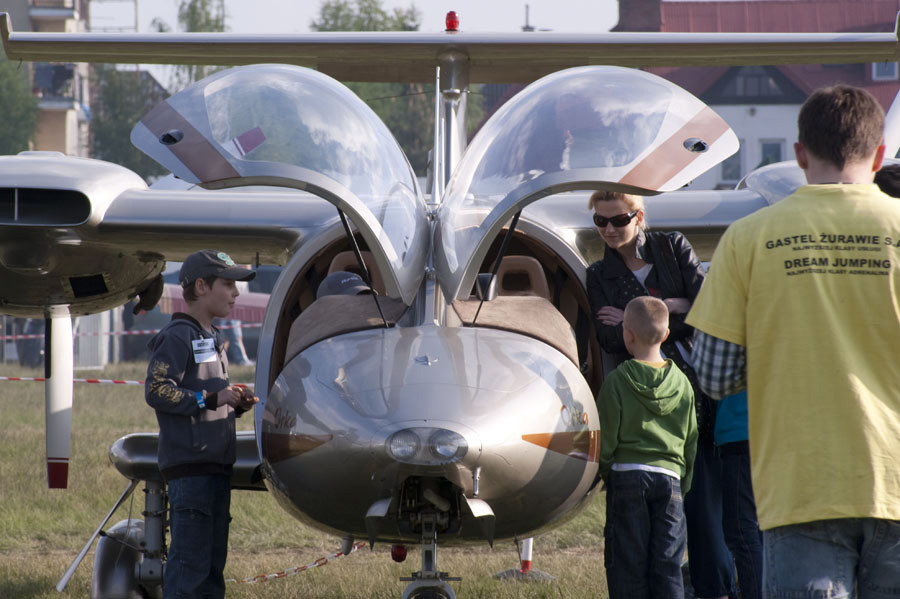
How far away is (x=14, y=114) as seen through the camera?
163ft

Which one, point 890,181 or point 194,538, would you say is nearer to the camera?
point 890,181

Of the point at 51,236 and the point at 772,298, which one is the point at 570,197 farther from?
the point at 772,298

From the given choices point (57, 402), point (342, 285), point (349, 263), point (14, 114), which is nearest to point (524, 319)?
point (342, 285)

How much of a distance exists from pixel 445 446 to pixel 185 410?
62.7 inches

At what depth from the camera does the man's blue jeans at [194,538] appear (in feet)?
15.6

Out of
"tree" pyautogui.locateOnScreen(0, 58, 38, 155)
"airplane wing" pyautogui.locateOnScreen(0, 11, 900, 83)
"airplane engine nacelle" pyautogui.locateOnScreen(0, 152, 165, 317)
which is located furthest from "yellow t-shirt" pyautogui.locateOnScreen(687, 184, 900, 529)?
"tree" pyautogui.locateOnScreen(0, 58, 38, 155)

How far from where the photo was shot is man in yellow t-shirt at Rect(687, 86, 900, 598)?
2641 mm

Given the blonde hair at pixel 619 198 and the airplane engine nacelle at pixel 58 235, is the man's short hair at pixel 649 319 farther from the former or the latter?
the airplane engine nacelle at pixel 58 235

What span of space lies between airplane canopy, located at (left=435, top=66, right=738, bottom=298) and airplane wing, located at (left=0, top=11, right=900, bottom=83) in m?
2.16

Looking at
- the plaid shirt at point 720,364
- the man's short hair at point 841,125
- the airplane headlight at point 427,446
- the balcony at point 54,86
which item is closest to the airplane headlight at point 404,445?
the airplane headlight at point 427,446

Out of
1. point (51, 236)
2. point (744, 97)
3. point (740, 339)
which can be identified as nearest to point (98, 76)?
point (744, 97)

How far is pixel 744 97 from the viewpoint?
1928 inches

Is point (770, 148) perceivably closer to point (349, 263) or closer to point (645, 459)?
point (349, 263)

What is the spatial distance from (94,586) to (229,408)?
86.4 inches
